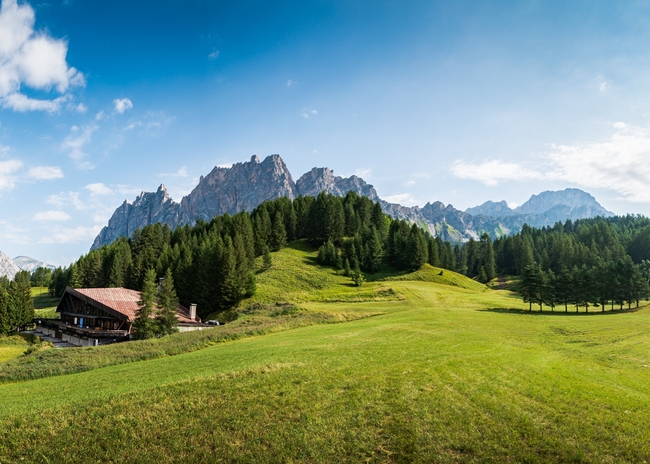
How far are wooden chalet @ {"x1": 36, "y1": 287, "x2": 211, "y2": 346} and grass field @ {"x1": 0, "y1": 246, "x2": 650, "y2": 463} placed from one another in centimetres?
3302

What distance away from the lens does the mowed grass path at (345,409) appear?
11.8 m

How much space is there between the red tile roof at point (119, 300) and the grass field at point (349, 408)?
3449 cm

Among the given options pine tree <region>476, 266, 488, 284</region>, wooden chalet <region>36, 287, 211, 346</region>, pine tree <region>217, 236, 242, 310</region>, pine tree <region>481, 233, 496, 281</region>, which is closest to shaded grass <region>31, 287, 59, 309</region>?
wooden chalet <region>36, 287, 211, 346</region>

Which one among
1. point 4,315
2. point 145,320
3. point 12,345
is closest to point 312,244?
point 145,320

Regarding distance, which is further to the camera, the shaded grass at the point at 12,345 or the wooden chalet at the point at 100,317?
the wooden chalet at the point at 100,317

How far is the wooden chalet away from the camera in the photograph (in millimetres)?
57600

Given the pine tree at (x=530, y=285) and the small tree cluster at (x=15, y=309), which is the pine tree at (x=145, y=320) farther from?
the pine tree at (x=530, y=285)

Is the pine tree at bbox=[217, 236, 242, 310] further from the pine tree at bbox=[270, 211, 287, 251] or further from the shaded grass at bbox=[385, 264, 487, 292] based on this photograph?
the shaded grass at bbox=[385, 264, 487, 292]

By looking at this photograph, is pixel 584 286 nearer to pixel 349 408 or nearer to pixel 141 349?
pixel 349 408

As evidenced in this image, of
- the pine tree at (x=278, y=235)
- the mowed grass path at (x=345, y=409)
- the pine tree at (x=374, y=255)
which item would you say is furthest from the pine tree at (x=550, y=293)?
the pine tree at (x=278, y=235)

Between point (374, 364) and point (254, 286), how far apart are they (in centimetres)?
5520

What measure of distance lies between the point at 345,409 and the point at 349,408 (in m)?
0.22

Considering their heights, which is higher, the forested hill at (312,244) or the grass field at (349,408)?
the forested hill at (312,244)

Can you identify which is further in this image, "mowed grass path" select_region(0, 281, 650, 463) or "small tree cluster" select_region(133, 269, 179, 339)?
"small tree cluster" select_region(133, 269, 179, 339)
